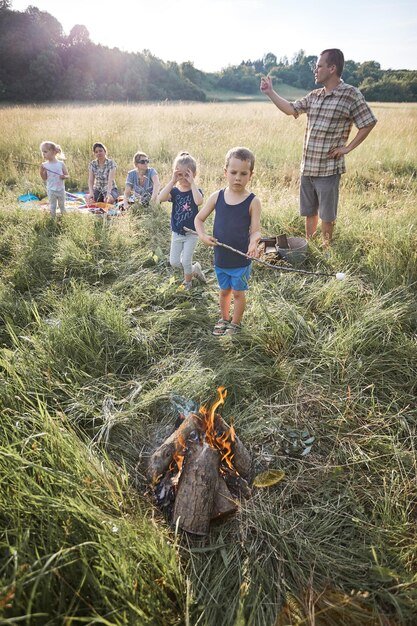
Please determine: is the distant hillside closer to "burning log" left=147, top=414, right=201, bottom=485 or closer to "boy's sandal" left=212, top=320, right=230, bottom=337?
"boy's sandal" left=212, top=320, right=230, bottom=337

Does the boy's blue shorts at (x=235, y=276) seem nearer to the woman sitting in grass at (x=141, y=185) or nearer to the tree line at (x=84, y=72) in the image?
the woman sitting in grass at (x=141, y=185)

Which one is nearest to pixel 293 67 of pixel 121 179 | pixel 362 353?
pixel 121 179

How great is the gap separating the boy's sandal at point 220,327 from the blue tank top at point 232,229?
0.54 meters

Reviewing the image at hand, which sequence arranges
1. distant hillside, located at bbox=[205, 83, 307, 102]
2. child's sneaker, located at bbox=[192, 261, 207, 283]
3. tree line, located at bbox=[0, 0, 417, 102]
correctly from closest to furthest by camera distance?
child's sneaker, located at bbox=[192, 261, 207, 283]
tree line, located at bbox=[0, 0, 417, 102]
distant hillside, located at bbox=[205, 83, 307, 102]

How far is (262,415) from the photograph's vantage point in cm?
209

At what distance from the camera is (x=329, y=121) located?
3529 mm

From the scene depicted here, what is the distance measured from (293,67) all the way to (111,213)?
73.6 m

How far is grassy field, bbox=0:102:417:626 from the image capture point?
1239 millimetres

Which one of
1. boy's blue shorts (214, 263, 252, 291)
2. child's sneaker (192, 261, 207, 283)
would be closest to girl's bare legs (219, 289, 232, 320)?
boy's blue shorts (214, 263, 252, 291)

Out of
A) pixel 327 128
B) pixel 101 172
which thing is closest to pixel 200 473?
pixel 327 128

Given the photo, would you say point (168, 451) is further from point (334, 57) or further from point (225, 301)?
point (334, 57)

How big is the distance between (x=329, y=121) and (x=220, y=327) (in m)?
2.56

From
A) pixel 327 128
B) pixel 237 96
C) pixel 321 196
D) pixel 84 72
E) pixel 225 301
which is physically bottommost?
pixel 225 301

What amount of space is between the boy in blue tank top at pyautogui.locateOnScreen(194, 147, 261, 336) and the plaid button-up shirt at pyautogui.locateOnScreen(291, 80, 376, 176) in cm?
169
